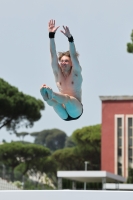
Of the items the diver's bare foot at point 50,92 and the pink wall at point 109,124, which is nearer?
the diver's bare foot at point 50,92

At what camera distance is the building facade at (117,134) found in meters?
52.5

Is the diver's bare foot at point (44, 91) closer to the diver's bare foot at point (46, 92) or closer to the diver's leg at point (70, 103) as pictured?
the diver's bare foot at point (46, 92)

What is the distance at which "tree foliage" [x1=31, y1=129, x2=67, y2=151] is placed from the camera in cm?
11288

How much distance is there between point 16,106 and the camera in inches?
2024

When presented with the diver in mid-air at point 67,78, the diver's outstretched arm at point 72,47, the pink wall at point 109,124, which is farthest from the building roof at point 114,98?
the diver's outstretched arm at point 72,47

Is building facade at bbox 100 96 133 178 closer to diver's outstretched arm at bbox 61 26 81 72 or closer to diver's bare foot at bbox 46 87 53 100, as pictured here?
diver's outstretched arm at bbox 61 26 81 72

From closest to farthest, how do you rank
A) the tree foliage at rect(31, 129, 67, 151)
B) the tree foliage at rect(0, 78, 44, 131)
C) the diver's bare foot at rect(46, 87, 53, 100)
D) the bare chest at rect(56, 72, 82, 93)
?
the diver's bare foot at rect(46, 87, 53, 100) < the bare chest at rect(56, 72, 82, 93) < the tree foliage at rect(0, 78, 44, 131) < the tree foliage at rect(31, 129, 67, 151)

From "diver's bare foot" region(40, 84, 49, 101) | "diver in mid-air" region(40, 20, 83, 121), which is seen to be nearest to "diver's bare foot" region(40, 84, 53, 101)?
"diver's bare foot" region(40, 84, 49, 101)

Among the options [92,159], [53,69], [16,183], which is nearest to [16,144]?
[92,159]

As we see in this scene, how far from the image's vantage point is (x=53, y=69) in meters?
10.4

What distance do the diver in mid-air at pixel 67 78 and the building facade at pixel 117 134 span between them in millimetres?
41590

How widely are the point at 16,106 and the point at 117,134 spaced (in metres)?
9.96

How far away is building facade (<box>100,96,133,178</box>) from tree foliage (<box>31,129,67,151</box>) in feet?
181

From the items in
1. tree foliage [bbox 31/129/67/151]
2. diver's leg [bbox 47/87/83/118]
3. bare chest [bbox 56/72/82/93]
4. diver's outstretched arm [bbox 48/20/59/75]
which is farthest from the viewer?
tree foliage [bbox 31/129/67/151]
